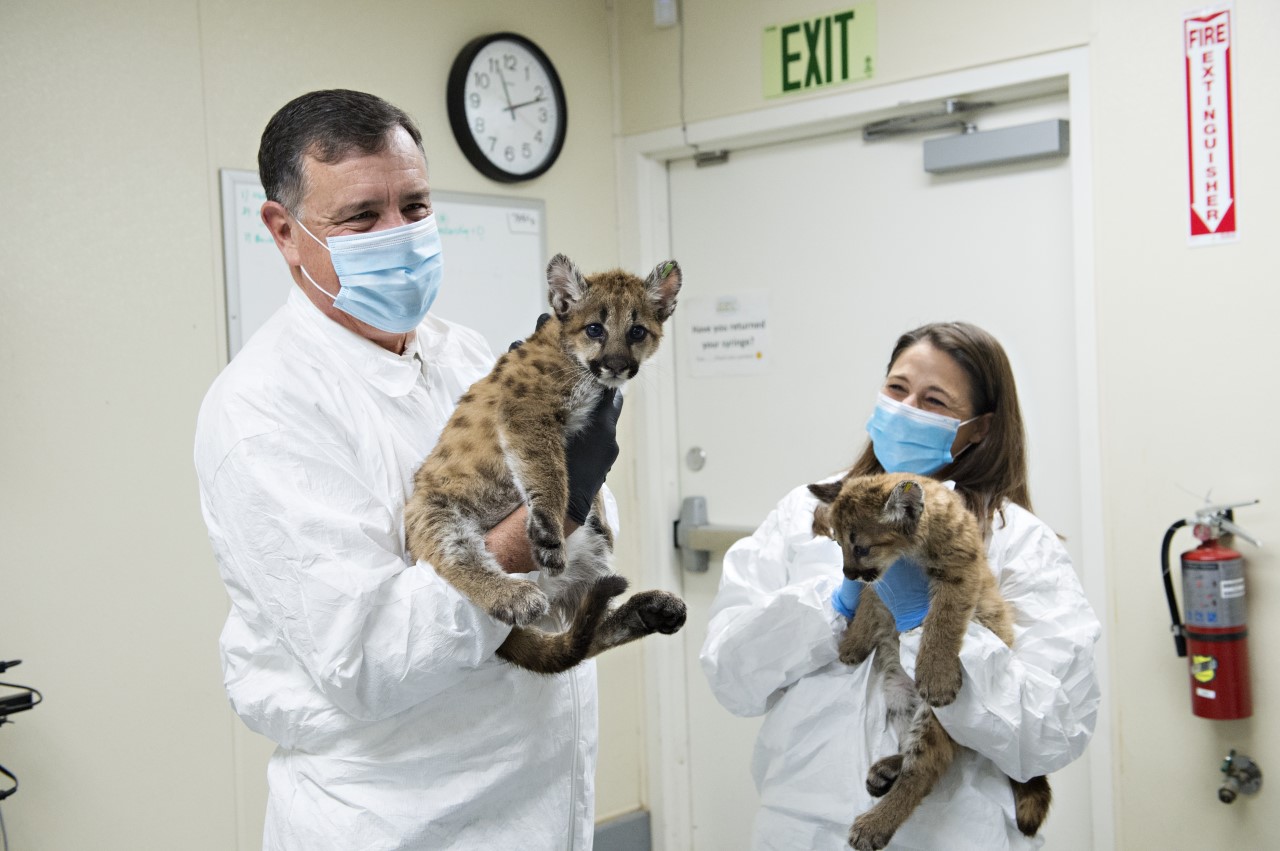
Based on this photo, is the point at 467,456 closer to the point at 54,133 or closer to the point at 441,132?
the point at 54,133

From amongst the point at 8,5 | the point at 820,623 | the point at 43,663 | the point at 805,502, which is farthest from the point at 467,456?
the point at 8,5

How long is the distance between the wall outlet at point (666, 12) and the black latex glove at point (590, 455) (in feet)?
8.24

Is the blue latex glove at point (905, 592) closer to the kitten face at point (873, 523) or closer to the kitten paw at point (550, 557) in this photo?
the kitten face at point (873, 523)

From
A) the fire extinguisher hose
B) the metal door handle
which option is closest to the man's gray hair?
the fire extinguisher hose

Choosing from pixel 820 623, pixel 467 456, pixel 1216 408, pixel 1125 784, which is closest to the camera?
pixel 467 456

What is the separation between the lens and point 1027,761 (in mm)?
1912

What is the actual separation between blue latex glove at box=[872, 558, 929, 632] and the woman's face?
32cm

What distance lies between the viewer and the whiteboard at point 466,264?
9.91ft

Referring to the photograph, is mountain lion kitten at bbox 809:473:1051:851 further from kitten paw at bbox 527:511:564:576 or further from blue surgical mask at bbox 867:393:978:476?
kitten paw at bbox 527:511:564:576

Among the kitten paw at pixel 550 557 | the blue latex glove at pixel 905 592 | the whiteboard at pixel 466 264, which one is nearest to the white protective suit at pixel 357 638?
the kitten paw at pixel 550 557

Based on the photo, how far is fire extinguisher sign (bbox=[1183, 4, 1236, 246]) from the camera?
2754 mm

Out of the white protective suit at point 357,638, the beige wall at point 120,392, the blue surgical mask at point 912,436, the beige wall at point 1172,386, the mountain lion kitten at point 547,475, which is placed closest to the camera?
the white protective suit at point 357,638

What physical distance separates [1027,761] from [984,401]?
2.31 ft

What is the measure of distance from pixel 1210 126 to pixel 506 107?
6.92 feet
